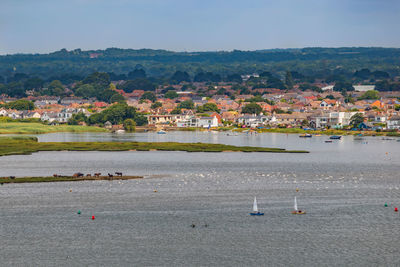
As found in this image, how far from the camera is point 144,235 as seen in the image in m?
35.2

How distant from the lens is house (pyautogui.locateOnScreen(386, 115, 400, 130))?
480 ft

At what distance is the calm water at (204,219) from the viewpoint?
→ 104 ft

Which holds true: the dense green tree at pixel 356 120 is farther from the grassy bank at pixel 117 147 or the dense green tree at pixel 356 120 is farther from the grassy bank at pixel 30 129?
the grassy bank at pixel 117 147

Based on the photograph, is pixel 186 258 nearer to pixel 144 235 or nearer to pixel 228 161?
pixel 144 235

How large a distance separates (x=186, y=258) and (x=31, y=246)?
7854 mm

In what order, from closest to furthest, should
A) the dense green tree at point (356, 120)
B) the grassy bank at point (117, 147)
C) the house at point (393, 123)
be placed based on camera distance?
the grassy bank at point (117, 147) < the house at point (393, 123) < the dense green tree at point (356, 120)

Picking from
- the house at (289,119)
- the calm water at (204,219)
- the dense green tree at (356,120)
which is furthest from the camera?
the house at (289,119)

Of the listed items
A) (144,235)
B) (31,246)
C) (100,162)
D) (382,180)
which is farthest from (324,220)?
(100,162)

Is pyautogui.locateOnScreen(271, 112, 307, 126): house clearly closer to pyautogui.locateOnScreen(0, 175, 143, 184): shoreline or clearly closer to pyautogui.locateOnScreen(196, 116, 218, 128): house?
pyautogui.locateOnScreen(196, 116, 218, 128): house

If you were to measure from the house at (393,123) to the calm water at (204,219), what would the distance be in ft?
279

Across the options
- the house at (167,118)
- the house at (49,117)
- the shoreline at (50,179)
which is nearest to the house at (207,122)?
the house at (167,118)

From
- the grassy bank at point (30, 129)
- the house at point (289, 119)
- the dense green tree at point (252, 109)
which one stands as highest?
the dense green tree at point (252, 109)

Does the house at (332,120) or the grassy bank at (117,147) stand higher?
Result: the house at (332,120)

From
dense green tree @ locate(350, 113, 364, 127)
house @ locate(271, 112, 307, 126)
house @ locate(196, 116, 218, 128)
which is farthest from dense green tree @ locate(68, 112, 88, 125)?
dense green tree @ locate(350, 113, 364, 127)
